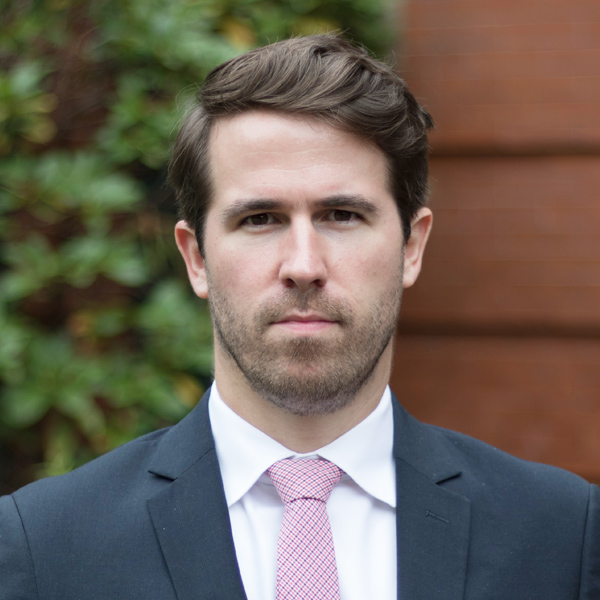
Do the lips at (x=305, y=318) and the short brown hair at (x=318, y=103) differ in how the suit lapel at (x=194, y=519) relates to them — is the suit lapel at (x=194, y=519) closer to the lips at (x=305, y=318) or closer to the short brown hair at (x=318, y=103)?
the lips at (x=305, y=318)

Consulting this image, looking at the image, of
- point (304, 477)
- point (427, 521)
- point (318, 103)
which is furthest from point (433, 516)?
point (318, 103)

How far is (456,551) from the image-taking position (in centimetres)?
186

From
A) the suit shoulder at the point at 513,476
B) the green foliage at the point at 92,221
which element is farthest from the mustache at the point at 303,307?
the green foliage at the point at 92,221

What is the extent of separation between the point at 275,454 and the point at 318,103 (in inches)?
33.8

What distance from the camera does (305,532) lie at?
178cm

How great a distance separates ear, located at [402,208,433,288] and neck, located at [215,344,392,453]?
0.33m

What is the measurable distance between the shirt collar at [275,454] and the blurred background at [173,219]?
1063mm

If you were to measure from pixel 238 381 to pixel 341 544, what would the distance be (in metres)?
0.46

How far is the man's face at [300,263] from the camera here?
6.03 feet

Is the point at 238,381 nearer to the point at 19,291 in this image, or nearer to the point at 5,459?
the point at 19,291

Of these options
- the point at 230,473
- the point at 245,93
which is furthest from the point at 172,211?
the point at 230,473

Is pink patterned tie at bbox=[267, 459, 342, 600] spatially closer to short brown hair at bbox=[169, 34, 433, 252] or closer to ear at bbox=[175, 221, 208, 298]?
ear at bbox=[175, 221, 208, 298]

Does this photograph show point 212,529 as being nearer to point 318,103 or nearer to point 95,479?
point 95,479

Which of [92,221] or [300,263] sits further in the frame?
[92,221]
